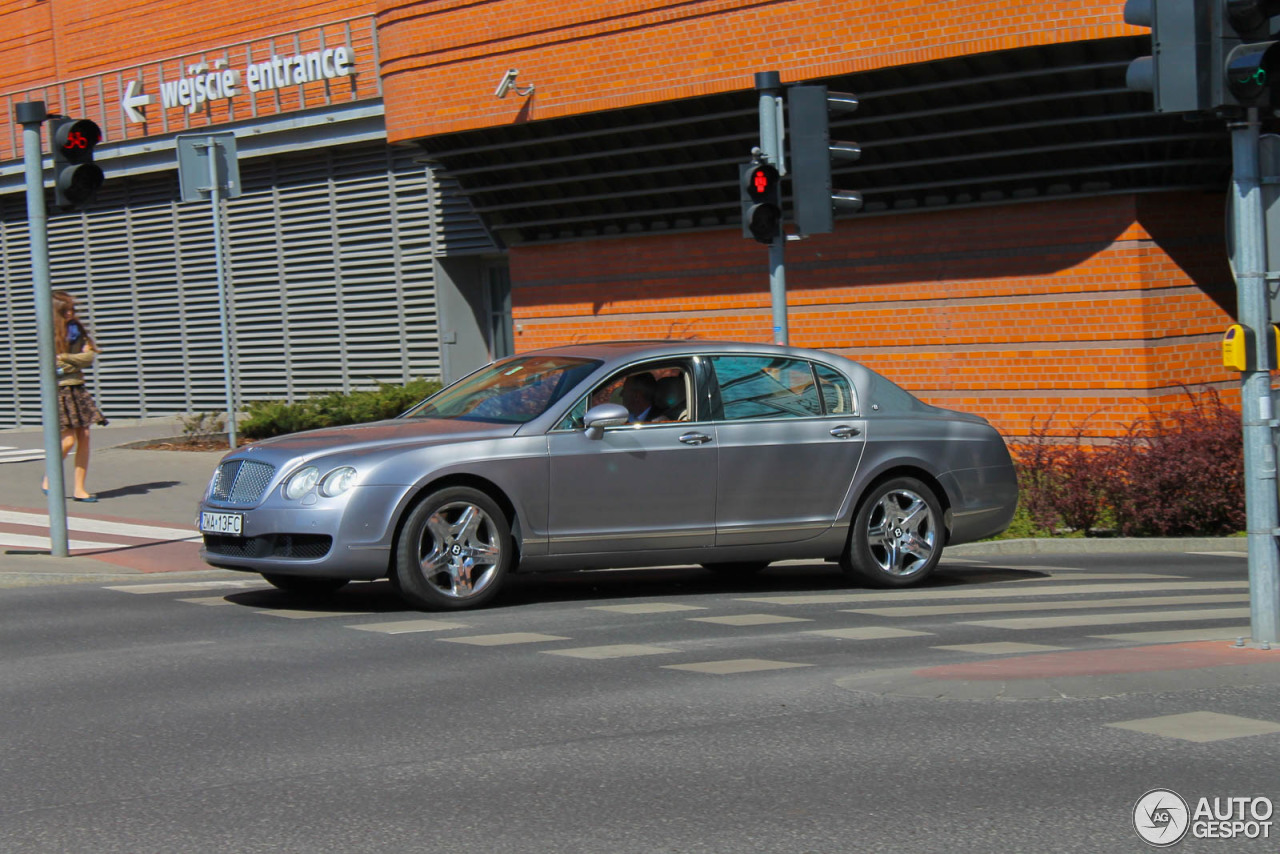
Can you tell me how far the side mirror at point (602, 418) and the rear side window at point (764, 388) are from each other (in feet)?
2.83

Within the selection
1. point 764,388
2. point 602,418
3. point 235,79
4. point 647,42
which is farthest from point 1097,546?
point 235,79

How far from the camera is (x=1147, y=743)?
19.1 ft

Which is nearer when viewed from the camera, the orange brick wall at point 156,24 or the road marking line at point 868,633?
the road marking line at point 868,633

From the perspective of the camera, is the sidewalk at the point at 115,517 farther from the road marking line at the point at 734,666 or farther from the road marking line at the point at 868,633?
the road marking line at the point at 734,666

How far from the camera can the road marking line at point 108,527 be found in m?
13.5

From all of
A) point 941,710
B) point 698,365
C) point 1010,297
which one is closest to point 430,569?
point 698,365

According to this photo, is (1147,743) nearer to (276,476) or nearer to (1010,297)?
(276,476)

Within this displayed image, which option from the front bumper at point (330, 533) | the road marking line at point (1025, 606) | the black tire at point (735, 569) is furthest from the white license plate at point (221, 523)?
the black tire at point (735, 569)

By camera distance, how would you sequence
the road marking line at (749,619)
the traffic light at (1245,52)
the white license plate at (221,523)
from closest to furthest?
the traffic light at (1245,52), the road marking line at (749,619), the white license plate at (221,523)

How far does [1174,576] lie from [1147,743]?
6214mm

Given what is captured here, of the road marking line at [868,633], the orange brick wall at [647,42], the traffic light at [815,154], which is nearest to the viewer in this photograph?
the road marking line at [868,633]

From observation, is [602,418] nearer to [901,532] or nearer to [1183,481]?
[901,532]

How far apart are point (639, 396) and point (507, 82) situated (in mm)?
10120

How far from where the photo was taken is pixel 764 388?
34.6 ft
